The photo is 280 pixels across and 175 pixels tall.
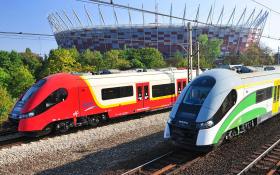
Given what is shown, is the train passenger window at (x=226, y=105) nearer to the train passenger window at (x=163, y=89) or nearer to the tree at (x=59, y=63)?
the train passenger window at (x=163, y=89)

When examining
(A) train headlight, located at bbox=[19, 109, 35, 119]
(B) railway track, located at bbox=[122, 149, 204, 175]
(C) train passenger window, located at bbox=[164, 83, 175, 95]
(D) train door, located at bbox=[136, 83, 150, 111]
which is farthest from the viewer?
(C) train passenger window, located at bbox=[164, 83, 175, 95]

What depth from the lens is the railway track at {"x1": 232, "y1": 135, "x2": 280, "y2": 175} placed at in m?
7.28

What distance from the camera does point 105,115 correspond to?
48.8 ft

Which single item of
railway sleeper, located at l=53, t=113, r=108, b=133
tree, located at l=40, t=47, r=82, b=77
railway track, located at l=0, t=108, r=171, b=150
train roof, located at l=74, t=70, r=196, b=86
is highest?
tree, located at l=40, t=47, r=82, b=77

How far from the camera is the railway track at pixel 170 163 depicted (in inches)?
292

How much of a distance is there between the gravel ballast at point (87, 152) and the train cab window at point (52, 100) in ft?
5.29

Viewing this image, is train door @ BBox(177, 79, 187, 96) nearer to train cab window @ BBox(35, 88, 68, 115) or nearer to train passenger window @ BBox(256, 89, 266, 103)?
train passenger window @ BBox(256, 89, 266, 103)

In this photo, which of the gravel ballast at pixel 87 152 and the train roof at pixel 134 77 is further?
the train roof at pixel 134 77

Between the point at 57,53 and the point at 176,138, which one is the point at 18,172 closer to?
the point at 176,138

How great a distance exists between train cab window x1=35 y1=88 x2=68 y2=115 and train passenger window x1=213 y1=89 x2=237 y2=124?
824 centimetres

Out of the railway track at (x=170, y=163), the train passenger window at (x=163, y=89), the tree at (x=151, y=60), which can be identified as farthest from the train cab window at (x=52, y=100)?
the tree at (x=151, y=60)

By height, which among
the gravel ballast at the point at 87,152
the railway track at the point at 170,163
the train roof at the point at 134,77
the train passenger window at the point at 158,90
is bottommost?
the gravel ballast at the point at 87,152

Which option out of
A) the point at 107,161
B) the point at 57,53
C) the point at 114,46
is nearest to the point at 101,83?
the point at 107,161

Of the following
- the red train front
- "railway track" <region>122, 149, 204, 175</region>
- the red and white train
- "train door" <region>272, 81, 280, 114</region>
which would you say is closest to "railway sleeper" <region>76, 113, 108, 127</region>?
the red and white train
